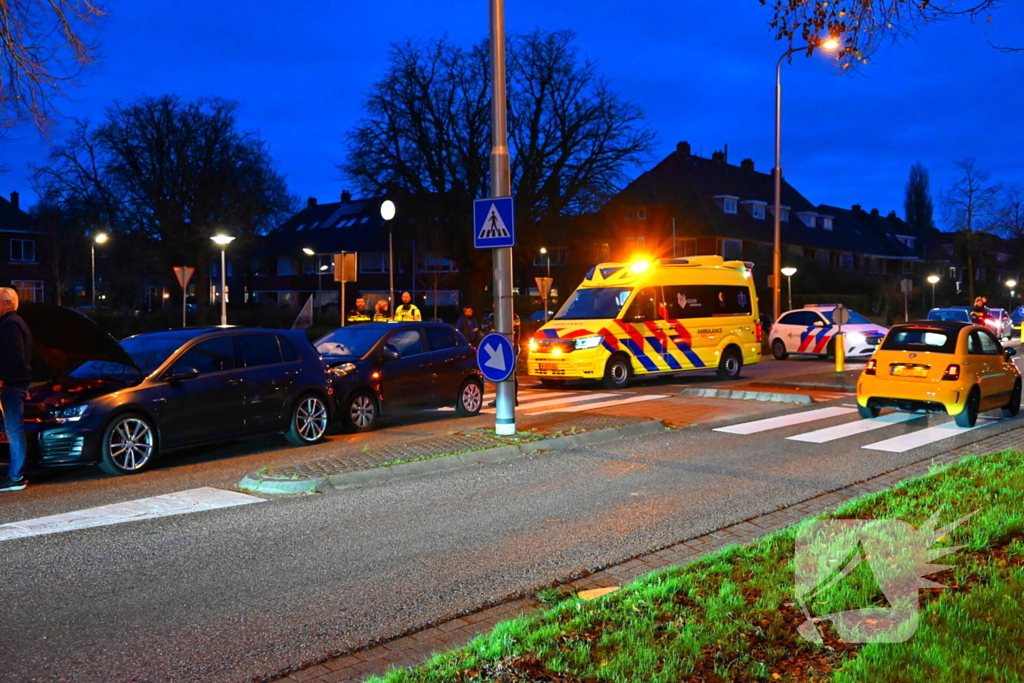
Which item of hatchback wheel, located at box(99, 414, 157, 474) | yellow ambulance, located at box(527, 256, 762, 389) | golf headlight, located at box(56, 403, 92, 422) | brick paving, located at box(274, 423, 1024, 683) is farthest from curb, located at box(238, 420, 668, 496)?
yellow ambulance, located at box(527, 256, 762, 389)

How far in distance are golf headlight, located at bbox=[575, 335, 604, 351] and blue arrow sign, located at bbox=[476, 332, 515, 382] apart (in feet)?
24.9

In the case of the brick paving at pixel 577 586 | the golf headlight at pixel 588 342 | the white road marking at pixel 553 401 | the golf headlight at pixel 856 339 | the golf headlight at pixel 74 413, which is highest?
the golf headlight at pixel 588 342

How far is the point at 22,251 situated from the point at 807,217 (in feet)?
180

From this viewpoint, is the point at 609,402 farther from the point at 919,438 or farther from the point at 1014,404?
the point at 1014,404

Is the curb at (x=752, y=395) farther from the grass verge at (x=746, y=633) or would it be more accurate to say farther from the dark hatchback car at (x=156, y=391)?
the grass verge at (x=746, y=633)

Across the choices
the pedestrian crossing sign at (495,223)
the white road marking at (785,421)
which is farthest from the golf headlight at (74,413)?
the white road marking at (785,421)

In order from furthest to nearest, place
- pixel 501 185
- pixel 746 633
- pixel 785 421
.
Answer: pixel 785 421 → pixel 501 185 → pixel 746 633

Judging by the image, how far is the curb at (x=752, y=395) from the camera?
1561 cm

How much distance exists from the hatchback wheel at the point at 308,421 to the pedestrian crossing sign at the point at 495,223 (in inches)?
110

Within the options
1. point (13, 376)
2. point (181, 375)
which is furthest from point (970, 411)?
point (13, 376)

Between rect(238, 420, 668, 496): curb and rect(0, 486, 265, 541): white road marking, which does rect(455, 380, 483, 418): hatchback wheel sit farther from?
rect(0, 486, 265, 541): white road marking

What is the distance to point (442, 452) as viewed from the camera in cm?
965

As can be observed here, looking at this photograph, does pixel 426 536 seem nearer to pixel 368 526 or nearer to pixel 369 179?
pixel 368 526

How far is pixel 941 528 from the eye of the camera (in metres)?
6.14
